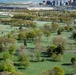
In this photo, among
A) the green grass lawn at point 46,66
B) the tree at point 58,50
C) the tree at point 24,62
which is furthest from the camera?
the tree at point 58,50

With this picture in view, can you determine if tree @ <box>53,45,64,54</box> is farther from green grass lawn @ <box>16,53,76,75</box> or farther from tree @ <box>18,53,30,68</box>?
tree @ <box>18,53,30,68</box>

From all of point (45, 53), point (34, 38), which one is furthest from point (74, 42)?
point (45, 53)

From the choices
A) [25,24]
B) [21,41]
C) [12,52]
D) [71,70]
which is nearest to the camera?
[71,70]

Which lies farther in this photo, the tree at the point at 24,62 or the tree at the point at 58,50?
the tree at the point at 58,50

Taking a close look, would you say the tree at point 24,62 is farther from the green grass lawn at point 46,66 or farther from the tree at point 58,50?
the tree at point 58,50

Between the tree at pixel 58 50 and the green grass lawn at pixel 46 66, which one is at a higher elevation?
the tree at pixel 58 50

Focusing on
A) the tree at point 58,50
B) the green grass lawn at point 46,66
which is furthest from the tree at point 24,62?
the tree at point 58,50

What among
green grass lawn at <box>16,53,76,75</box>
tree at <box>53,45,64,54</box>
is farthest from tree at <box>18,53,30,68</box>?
tree at <box>53,45,64,54</box>

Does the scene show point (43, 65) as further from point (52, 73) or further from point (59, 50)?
point (52, 73)

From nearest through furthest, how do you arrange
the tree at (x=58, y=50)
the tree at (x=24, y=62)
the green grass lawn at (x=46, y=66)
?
the green grass lawn at (x=46, y=66), the tree at (x=24, y=62), the tree at (x=58, y=50)

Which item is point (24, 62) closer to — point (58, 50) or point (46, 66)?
point (46, 66)

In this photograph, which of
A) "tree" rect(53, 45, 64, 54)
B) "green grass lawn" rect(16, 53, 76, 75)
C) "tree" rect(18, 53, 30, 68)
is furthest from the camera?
"tree" rect(53, 45, 64, 54)
